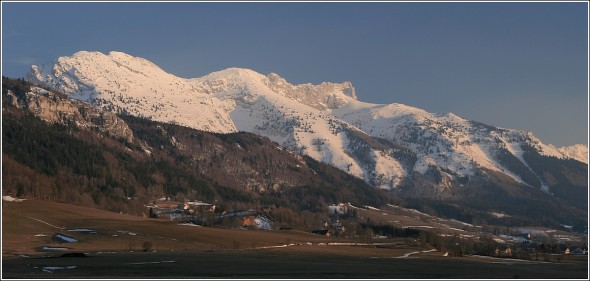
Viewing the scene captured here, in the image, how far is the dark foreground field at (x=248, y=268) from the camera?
13725 cm

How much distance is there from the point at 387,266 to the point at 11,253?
2938 inches

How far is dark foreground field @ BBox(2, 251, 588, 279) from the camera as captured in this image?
450 ft

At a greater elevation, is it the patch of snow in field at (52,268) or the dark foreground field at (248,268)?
the dark foreground field at (248,268)

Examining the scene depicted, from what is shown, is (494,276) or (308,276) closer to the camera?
(308,276)

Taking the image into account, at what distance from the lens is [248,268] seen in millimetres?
155250

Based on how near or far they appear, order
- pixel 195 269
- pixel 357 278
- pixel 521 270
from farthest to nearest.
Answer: pixel 521 270, pixel 195 269, pixel 357 278

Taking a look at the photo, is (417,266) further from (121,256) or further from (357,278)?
(121,256)

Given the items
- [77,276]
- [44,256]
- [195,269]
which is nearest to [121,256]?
[44,256]

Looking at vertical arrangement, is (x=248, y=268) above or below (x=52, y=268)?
above

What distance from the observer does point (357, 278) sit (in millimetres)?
140250

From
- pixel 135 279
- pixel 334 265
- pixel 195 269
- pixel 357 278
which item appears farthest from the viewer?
pixel 334 265

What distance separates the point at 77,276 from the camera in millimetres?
127938

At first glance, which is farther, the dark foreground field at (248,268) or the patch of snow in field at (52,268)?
the patch of snow in field at (52,268)

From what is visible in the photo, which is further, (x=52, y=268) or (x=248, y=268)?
(x=248, y=268)
